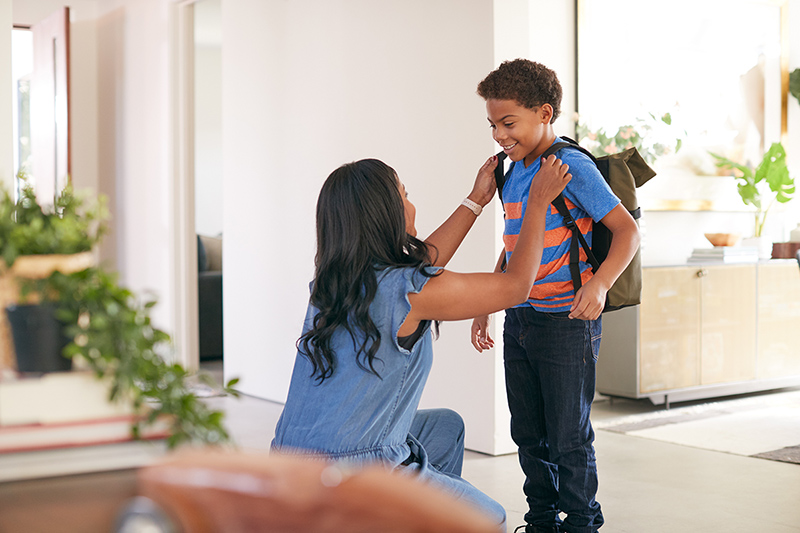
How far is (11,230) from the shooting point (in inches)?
33.4

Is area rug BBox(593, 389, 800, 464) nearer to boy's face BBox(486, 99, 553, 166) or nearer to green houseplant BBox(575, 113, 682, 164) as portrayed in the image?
green houseplant BBox(575, 113, 682, 164)

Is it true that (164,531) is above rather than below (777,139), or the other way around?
below

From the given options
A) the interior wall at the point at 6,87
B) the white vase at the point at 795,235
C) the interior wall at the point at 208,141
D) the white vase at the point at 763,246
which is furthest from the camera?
the interior wall at the point at 208,141

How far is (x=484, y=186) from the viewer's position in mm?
2115

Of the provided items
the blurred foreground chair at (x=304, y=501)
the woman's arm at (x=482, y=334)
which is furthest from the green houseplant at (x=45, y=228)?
the woman's arm at (x=482, y=334)

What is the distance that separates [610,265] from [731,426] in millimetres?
2490

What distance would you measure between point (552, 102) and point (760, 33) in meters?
4.02

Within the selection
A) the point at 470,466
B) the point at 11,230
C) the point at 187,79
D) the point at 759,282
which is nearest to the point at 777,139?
the point at 759,282

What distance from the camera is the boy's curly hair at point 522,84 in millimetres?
1972

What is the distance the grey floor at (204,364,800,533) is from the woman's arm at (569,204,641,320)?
3.16 feet

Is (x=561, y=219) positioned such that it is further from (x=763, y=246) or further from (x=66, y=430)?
(x=763, y=246)

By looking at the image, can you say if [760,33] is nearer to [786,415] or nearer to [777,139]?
[777,139]

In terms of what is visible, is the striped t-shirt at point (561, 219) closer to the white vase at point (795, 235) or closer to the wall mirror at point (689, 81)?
the wall mirror at point (689, 81)

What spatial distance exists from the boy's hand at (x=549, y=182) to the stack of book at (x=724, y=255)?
315 cm
